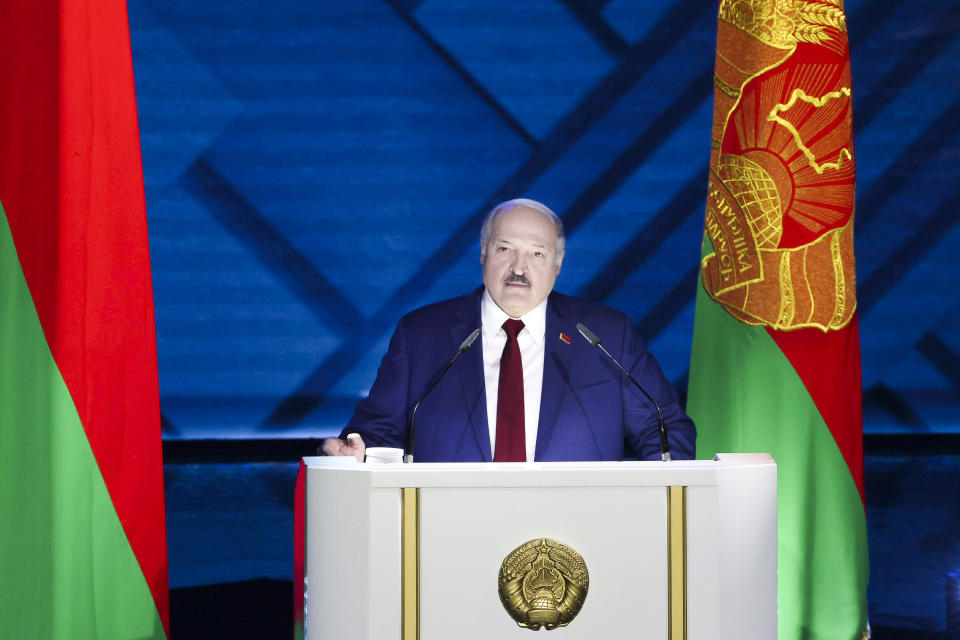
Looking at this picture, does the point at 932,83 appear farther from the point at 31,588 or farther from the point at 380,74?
the point at 31,588

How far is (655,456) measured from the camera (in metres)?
2.05

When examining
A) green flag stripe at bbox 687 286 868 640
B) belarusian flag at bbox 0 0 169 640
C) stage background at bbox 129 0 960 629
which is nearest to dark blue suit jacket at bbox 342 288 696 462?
green flag stripe at bbox 687 286 868 640

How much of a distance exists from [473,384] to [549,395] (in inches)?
6.1

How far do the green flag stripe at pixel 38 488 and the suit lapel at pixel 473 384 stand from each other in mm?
705

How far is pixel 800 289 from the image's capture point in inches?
94.3

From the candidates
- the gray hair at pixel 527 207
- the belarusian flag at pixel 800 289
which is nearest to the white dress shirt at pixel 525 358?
the gray hair at pixel 527 207

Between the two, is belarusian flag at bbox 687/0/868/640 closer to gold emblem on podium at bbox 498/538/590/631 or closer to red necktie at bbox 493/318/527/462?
red necktie at bbox 493/318/527/462

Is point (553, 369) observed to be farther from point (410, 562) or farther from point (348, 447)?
point (410, 562)

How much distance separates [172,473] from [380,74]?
7.35 feet

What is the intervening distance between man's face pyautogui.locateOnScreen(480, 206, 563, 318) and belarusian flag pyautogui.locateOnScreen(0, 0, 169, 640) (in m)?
0.72

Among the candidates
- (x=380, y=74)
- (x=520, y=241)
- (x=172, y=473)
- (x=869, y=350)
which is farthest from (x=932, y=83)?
(x=172, y=473)

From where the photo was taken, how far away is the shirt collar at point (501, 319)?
2186 mm

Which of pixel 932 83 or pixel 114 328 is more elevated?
pixel 932 83

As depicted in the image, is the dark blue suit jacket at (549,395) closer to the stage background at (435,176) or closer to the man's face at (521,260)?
the man's face at (521,260)
